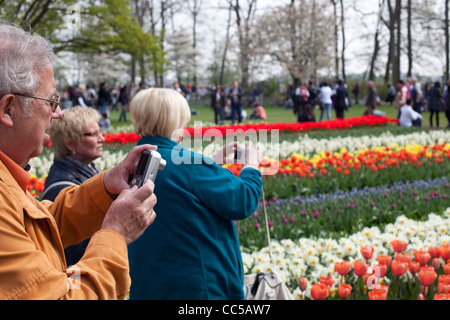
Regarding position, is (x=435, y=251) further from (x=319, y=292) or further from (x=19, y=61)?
(x=19, y=61)

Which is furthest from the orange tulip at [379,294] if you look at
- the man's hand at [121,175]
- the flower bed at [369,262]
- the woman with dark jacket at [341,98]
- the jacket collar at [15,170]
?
the woman with dark jacket at [341,98]

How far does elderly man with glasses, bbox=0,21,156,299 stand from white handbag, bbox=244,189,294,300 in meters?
1.22

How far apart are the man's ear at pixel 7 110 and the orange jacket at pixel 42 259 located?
0.10 metres

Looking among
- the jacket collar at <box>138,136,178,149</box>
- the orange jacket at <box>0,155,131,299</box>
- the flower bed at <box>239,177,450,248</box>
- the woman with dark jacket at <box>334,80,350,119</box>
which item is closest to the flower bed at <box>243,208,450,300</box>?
the flower bed at <box>239,177,450,248</box>

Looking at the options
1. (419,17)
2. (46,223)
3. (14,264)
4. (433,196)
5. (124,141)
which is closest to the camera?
(14,264)

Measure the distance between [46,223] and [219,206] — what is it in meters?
0.89

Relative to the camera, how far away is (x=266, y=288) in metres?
2.55

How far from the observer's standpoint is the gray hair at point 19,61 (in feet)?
4.40

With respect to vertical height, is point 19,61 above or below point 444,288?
above

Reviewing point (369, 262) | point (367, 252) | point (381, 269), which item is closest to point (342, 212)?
point (369, 262)

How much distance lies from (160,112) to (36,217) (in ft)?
3.74
